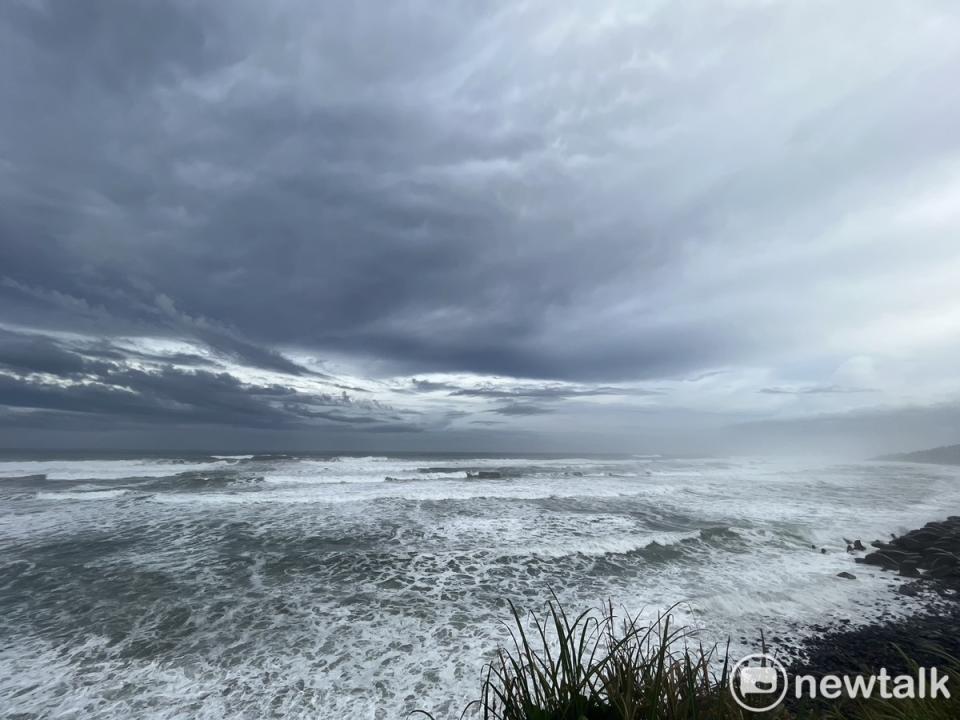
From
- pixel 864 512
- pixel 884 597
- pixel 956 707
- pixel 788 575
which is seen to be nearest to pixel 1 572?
pixel 956 707

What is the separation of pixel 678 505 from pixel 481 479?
658 inches

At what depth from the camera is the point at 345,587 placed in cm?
1033

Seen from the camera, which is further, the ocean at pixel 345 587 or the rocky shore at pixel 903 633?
the rocky shore at pixel 903 633

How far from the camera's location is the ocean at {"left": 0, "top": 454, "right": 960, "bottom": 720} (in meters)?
6.38

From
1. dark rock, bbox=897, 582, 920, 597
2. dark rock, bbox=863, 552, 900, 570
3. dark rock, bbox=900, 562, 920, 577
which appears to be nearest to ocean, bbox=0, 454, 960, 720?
dark rock, bbox=897, 582, 920, 597

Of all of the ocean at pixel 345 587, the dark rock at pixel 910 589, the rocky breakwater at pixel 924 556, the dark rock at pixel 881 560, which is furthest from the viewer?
the dark rock at pixel 881 560

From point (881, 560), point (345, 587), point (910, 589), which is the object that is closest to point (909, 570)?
point (881, 560)

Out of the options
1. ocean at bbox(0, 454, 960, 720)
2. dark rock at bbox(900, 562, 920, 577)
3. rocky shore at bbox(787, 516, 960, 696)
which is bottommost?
ocean at bbox(0, 454, 960, 720)

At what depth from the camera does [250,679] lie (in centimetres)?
650

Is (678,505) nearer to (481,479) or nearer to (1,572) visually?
(481,479)

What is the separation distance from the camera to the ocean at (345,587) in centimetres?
638

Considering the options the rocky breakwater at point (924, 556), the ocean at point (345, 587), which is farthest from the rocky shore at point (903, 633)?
the ocean at point (345, 587)

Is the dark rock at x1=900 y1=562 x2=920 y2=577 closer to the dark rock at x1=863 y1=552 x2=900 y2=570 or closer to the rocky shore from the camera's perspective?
Result: the rocky shore

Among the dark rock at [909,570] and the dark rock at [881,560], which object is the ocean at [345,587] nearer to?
the dark rock at [881,560]
